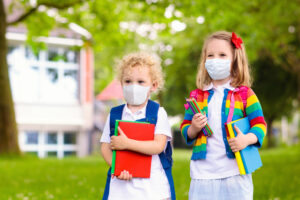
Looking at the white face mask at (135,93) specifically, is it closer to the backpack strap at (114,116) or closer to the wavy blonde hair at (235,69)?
the backpack strap at (114,116)

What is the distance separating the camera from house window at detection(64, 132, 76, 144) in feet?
89.0

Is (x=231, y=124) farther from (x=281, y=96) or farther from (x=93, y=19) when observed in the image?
(x=281, y=96)

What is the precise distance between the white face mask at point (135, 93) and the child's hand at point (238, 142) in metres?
0.72

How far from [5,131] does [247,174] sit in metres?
12.3

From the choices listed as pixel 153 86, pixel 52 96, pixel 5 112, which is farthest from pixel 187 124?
pixel 52 96

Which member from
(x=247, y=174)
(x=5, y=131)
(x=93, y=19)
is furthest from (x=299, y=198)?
(x=93, y=19)

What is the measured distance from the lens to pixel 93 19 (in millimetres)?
16391

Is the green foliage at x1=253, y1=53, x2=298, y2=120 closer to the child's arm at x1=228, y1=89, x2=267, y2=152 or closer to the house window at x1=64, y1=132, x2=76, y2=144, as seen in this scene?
the house window at x1=64, y1=132, x2=76, y2=144

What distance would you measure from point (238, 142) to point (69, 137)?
2492 centimetres

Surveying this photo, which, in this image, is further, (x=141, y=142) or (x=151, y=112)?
(x=151, y=112)

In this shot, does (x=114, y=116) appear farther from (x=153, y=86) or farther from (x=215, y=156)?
(x=215, y=156)

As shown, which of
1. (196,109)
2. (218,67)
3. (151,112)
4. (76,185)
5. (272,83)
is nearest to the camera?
(196,109)

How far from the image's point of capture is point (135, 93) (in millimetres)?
3375

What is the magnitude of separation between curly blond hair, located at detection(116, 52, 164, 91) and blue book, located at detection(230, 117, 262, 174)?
73cm
